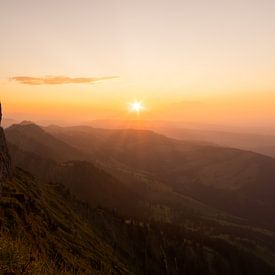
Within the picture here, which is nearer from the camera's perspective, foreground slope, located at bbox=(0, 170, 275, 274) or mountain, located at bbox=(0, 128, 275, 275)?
mountain, located at bbox=(0, 128, 275, 275)

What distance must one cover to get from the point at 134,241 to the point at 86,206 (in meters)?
25.7

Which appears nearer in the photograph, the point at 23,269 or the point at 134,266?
the point at 23,269

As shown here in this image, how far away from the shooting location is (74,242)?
7681 centimetres

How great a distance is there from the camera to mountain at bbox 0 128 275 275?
17.0m

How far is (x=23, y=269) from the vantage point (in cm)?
1329

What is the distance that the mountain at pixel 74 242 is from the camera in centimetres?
1697

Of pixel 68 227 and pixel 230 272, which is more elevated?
pixel 68 227

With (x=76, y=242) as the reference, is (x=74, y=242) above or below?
above

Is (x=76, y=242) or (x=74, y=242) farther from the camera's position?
(x=76, y=242)

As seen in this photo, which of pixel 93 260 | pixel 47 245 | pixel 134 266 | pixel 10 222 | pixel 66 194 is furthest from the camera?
pixel 66 194

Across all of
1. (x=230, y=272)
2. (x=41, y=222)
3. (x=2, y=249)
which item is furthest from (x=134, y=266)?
(x=2, y=249)

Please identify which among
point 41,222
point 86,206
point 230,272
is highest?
point 41,222

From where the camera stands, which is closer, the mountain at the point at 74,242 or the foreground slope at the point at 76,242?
the mountain at the point at 74,242

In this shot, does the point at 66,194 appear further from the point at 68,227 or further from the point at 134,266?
the point at 68,227
